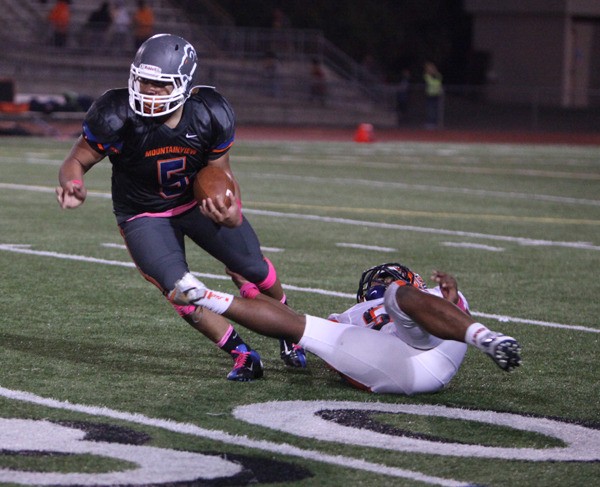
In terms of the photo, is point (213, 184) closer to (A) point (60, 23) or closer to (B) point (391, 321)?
(B) point (391, 321)

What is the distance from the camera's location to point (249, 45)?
31.4 meters

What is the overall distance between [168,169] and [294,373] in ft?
3.49

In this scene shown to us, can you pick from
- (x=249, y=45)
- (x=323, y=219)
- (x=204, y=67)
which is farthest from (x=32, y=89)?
(x=323, y=219)

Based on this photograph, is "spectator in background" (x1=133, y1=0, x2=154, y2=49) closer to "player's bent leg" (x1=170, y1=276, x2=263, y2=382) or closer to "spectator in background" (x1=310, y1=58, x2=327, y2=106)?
"spectator in background" (x1=310, y1=58, x2=327, y2=106)

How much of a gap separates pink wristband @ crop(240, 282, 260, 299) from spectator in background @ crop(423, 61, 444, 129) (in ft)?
84.0

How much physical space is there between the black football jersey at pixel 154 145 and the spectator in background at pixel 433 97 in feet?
84.3

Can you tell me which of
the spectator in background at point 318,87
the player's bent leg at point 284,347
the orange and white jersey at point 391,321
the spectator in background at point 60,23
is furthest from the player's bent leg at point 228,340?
the spectator in background at point 318,87

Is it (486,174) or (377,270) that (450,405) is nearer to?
(377,270)

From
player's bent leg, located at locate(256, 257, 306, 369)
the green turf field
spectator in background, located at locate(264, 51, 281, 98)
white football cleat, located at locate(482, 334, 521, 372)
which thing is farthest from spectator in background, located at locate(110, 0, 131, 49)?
white football cleat, located at locate(482, 334, 521, 372)

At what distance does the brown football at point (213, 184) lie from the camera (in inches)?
201

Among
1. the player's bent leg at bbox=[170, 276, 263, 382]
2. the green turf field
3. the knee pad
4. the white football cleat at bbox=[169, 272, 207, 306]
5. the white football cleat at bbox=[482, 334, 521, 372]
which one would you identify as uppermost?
the white football cleat at bbox=[169, 272, 207, 306]

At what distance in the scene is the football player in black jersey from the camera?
5172mm

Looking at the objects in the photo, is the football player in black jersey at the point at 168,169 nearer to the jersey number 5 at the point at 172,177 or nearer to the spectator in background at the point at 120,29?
the jersey number 5 at the point at 172,177

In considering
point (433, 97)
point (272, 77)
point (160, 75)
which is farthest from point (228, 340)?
point (433, 97)
